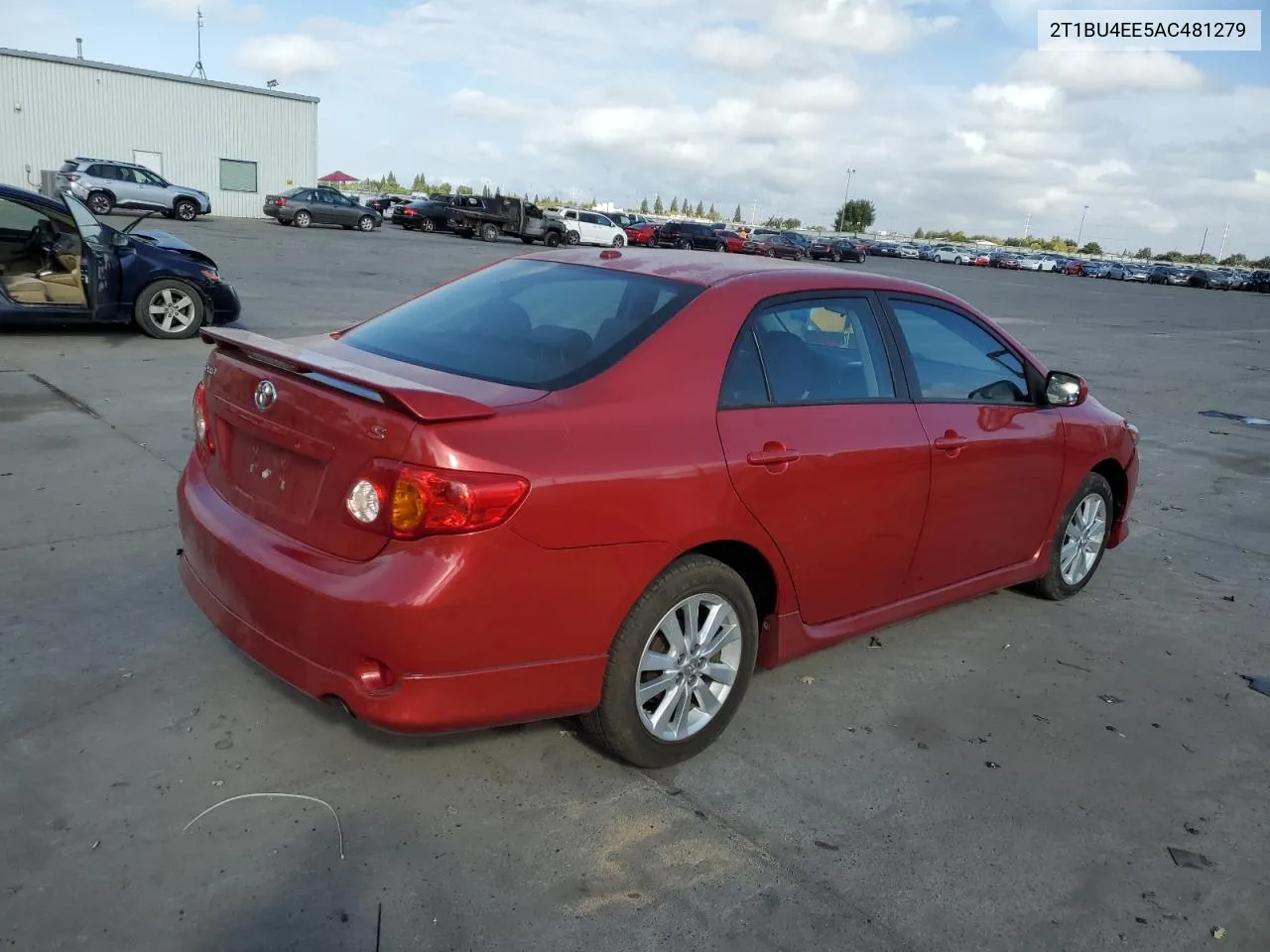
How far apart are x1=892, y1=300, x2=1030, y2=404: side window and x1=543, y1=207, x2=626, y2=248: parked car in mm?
40975

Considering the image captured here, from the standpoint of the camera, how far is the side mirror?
4.85 metres

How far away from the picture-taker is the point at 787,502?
11.6ft

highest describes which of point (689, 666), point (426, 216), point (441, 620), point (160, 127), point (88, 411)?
point (160, 127)

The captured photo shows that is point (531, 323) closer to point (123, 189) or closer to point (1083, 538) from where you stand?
point (1083, 538)

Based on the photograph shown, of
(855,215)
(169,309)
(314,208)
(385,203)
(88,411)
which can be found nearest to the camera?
(88,411)

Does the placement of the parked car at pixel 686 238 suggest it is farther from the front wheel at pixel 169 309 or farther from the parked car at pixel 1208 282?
the front wheel at pixel 169 309

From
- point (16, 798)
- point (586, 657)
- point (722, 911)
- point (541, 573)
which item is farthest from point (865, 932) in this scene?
point (16, 798)

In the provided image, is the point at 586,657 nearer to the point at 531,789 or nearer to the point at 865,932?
the point at 531,789

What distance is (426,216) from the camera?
4431 cm

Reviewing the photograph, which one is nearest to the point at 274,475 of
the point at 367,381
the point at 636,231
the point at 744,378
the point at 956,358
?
the point at 367,381

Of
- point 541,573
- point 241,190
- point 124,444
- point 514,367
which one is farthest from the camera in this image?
point 241,190

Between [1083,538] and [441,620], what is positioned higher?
[441,620]

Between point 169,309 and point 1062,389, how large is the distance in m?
8.99

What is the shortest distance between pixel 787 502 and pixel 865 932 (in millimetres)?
1372
